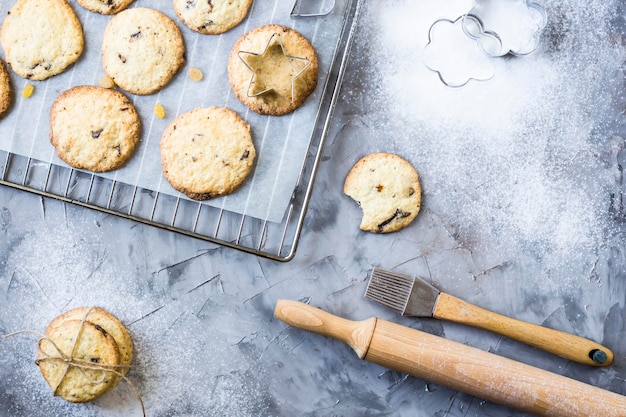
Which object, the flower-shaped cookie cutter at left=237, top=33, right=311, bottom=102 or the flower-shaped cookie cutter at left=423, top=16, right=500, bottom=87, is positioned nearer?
the flower-shaped cookie cutter at left=237, top=33, right=311, bottom=102

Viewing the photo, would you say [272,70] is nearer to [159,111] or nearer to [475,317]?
→ [159,111]

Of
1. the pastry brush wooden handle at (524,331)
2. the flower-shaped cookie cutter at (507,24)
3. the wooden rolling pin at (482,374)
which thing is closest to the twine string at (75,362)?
the wooden rolling pin at (482,374)

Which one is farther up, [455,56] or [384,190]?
[455,56]

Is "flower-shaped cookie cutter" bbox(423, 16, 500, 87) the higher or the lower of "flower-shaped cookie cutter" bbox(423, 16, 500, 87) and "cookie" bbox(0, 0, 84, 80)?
the higher

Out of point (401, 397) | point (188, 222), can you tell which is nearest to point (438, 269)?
point (401, 397)

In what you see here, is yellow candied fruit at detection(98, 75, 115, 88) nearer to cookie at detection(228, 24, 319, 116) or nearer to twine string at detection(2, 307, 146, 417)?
cookie at detection(228, 24, 319, 116)

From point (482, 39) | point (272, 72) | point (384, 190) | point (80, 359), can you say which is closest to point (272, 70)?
point (272, 72)

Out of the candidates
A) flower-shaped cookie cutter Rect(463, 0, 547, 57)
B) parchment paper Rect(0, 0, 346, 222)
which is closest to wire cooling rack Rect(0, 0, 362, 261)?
parchment paper Rect(0, 0, 346, 222)
